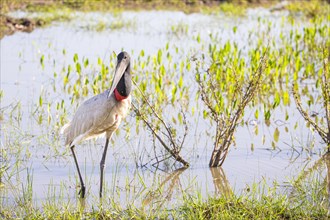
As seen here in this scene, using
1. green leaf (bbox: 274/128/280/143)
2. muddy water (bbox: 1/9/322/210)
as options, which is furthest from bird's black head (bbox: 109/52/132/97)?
green leaf (bbox: 274/128/280/143)

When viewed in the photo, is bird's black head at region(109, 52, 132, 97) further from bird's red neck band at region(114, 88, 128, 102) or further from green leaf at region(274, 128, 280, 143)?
green leaf at region(274, 128, 280, 143)

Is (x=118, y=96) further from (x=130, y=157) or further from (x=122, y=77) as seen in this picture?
(x=130, y=157)

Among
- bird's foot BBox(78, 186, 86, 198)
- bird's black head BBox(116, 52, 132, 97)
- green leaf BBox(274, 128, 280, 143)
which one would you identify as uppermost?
bird's black head BBox(116, 52, 132, 97)

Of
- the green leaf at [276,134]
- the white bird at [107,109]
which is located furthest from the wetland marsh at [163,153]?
the white bird at [107,109]

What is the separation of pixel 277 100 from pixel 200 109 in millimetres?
1241

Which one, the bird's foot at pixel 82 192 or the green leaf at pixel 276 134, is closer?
the bird's foot at pixel 82 192

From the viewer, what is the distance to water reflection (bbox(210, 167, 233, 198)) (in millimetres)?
5660

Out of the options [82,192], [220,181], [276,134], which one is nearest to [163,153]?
[220,181]

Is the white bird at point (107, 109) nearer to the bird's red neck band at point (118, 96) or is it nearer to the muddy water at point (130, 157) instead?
the bird's red neck band at point (118, 96)

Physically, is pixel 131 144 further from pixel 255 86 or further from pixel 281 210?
pixel 281 210

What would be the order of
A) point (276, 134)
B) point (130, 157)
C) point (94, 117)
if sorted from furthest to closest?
point (276, 134) < point (130, 157) < point (94, 117)

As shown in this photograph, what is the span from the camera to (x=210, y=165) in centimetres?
632

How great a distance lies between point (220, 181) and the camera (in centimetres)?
595

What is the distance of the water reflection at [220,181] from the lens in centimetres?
566
